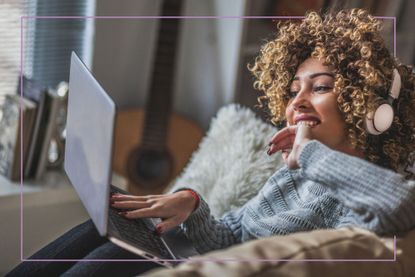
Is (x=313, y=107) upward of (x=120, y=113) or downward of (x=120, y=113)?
upward

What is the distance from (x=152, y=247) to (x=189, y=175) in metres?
0.23

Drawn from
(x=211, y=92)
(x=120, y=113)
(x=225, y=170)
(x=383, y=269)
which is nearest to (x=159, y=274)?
(x=383, y=269)

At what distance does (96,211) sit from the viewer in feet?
2.42

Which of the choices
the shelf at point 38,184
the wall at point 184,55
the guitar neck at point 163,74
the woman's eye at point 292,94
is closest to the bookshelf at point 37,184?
the shelf at point 38,184

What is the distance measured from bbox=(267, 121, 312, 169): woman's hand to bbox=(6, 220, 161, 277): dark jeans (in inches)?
7.0

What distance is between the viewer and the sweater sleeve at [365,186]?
73 cm

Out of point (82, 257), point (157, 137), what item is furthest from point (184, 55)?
point (82, 257)

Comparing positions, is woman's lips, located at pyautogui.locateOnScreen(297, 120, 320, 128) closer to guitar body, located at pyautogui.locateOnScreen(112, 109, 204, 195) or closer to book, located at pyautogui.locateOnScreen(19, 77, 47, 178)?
guitar body, located at pyautogui.locateOnScreen(112, 109, 204, 195)

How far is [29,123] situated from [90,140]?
46 cm

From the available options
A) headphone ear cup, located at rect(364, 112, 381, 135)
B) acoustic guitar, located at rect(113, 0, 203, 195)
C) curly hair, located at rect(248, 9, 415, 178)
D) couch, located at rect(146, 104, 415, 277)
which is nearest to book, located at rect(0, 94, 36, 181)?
acoustic guitar, located at rect(113, 0, 203, 195)

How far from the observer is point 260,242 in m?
0.71

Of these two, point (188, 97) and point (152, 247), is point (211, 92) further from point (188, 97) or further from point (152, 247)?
point (152, 247)

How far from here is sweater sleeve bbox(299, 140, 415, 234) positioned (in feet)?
2.39

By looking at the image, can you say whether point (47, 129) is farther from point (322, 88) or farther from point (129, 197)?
point (322, 88)
